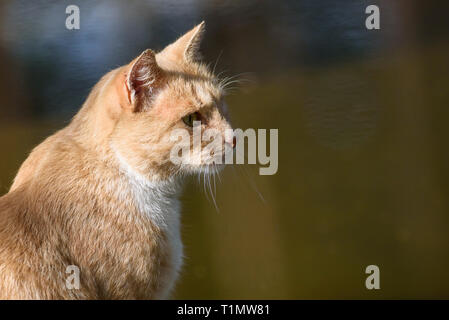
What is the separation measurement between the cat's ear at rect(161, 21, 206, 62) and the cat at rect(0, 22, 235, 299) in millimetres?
56

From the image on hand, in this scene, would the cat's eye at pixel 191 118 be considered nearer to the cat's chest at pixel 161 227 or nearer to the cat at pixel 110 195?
the cat at pixel 110 195

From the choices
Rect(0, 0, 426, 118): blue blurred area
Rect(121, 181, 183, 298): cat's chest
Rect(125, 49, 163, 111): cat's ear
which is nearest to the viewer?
Rect(125, 49, 163, 111): cat's ear

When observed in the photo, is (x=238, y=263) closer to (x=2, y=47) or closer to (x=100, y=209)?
(x=100, y=209)

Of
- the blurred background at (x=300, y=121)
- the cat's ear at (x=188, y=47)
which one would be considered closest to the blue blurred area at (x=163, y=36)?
the blurred background at (x=300, y=121)

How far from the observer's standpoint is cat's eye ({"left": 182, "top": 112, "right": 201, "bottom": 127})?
989 millimetres

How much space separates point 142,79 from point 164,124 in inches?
3.9

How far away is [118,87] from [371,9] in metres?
0.70

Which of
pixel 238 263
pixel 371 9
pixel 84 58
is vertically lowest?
pixel 238 263

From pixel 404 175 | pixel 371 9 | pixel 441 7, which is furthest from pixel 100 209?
pixel 441 7

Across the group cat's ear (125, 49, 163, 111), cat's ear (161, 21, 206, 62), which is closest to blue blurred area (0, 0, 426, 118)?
cat's ear (161, 21, 206, 62)

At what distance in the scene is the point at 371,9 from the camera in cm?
128

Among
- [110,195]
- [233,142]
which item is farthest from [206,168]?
[110,195]

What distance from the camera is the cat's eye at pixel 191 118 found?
38.9 inches

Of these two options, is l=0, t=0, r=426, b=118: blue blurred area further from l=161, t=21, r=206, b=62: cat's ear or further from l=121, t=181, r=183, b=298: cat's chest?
l=121, t=181, r=183, b=298: cat's chest
